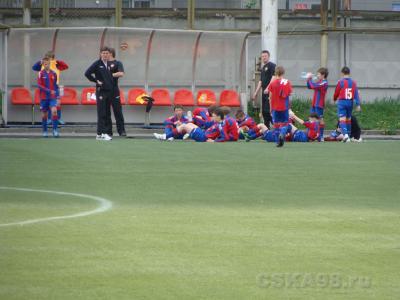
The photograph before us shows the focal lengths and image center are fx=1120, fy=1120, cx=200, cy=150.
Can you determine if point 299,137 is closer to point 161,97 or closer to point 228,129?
point 228,129

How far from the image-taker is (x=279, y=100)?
23266mm

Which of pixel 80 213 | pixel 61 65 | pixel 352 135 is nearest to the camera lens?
pixel 80 213

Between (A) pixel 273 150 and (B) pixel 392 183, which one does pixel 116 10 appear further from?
(B) pixel 392 183

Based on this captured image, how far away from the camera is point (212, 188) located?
1373cm

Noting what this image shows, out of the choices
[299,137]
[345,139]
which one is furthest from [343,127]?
[299,137]

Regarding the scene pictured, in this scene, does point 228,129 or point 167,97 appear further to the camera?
point 167,97

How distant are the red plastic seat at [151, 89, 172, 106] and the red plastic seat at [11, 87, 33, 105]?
3.31 meters

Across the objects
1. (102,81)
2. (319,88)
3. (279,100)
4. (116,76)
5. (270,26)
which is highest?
(270,26)

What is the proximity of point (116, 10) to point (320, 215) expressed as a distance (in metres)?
22.6

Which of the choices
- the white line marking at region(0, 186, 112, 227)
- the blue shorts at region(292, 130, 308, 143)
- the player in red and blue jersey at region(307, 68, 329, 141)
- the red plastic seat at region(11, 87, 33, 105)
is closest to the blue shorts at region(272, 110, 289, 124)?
the blue shorts at region(292, 130, 308, 143)

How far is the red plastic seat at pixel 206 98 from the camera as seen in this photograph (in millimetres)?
29641

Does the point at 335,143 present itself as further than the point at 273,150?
Yes

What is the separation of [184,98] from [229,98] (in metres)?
1.21

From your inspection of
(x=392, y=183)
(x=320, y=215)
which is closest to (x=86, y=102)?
(x=392, y=183)
